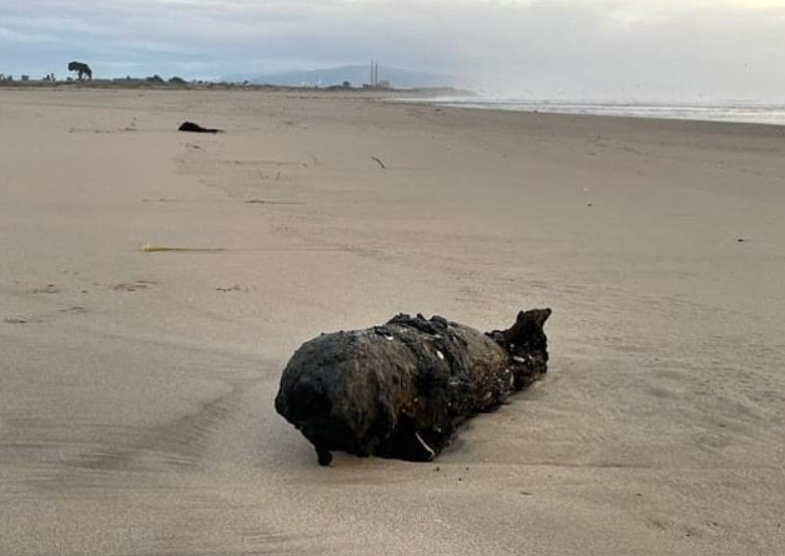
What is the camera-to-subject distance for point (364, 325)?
4.14 m

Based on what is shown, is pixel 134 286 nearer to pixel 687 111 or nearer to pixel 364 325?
pixel 364 325

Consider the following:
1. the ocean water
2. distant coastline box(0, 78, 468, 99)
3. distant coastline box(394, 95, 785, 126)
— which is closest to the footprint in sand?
distant coastline box(394, 95, 785, 126)

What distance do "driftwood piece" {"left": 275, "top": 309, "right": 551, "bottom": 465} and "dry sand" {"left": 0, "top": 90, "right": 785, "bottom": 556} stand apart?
0.10 m

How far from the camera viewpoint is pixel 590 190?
9.37 meters

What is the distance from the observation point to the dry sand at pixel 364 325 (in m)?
2.31

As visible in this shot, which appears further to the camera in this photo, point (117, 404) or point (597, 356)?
point (597, 356)

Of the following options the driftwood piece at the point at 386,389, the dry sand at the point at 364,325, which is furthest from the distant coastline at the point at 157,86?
the driftwood piece at the point at 386,389

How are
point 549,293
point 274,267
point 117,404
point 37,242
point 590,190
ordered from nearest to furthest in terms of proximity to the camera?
point 117,404, point 549,293, point 274,267, point 37,242, point 590,190

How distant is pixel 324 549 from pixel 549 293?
3047mm

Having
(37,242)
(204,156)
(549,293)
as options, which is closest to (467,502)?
(549,293)

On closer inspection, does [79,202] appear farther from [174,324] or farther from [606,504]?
[606,504]

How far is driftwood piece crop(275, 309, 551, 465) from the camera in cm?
268

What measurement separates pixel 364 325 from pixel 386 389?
1.42 m

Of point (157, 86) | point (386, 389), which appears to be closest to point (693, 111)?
point (386, 389)
